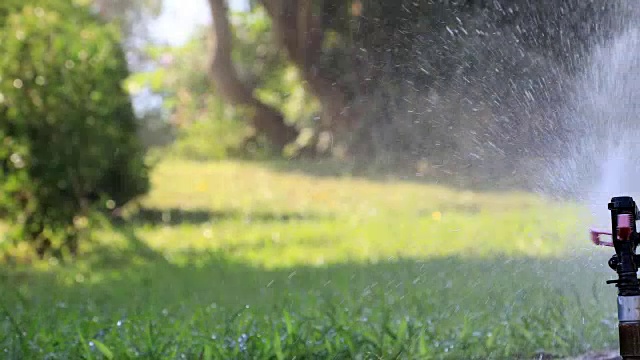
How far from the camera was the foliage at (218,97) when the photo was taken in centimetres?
1780

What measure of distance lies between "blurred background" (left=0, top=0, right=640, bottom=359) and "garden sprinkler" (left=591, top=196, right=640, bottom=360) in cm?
119

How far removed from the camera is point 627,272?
3047mm

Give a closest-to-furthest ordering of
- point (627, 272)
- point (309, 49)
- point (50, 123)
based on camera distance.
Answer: point (627, 272) < point (50, 123) < point (309, 49)

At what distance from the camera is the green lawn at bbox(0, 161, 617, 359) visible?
13.8 feet

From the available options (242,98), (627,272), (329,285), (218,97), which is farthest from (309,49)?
(627,272)

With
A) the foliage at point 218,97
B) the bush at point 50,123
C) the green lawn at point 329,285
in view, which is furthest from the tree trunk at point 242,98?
the bush at point 50,123

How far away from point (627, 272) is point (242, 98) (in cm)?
1579

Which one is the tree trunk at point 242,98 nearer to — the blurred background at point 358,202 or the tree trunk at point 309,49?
the tree trunk at point 309,49

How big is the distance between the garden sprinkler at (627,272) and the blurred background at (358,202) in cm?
119

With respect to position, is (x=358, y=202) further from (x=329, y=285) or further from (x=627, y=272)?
(x=627, y=272)

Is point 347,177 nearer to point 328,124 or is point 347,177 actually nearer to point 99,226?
point 328,124

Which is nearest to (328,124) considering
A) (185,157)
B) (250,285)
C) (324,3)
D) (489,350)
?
(324,3)

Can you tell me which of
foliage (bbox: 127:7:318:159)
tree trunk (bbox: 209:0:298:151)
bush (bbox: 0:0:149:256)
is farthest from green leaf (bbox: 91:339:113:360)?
tree trunk (bbox: 209:0:298:151)

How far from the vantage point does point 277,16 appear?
52.7 ft
